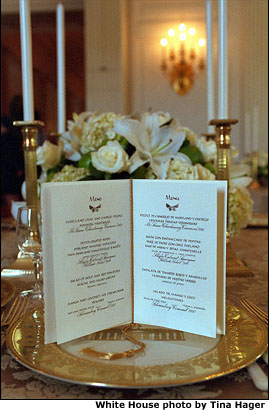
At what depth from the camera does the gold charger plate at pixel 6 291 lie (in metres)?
0.73

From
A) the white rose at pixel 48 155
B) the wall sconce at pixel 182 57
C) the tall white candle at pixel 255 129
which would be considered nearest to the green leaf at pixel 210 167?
the white rose at pixel 48 155

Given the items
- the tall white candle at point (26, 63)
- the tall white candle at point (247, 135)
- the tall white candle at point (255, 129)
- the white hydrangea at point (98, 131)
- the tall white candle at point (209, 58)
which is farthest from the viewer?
the tall white candle at point (247, 135)

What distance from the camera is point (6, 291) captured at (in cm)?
78

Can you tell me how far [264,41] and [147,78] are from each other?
118 centimetres

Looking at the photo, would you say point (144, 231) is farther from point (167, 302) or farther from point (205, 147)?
point (205, 147)

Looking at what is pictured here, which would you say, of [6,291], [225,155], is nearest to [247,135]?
[225,155]

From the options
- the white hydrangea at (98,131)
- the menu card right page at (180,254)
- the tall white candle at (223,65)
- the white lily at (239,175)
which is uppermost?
the tall white candle at (223,65)

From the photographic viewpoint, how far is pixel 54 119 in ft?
18.6

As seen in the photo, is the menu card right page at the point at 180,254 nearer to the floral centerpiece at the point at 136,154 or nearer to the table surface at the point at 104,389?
the table surface at the point at 104,389

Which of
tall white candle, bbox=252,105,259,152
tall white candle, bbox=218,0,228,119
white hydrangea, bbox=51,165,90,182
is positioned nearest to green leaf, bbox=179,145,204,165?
tall white candle, bbox=218,0,228,119

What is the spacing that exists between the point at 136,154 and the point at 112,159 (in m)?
0.06

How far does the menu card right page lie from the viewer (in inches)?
20.6

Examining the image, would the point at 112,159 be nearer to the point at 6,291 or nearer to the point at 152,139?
the point at 152,139

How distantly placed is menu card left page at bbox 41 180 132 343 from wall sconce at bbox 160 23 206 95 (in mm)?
3806
